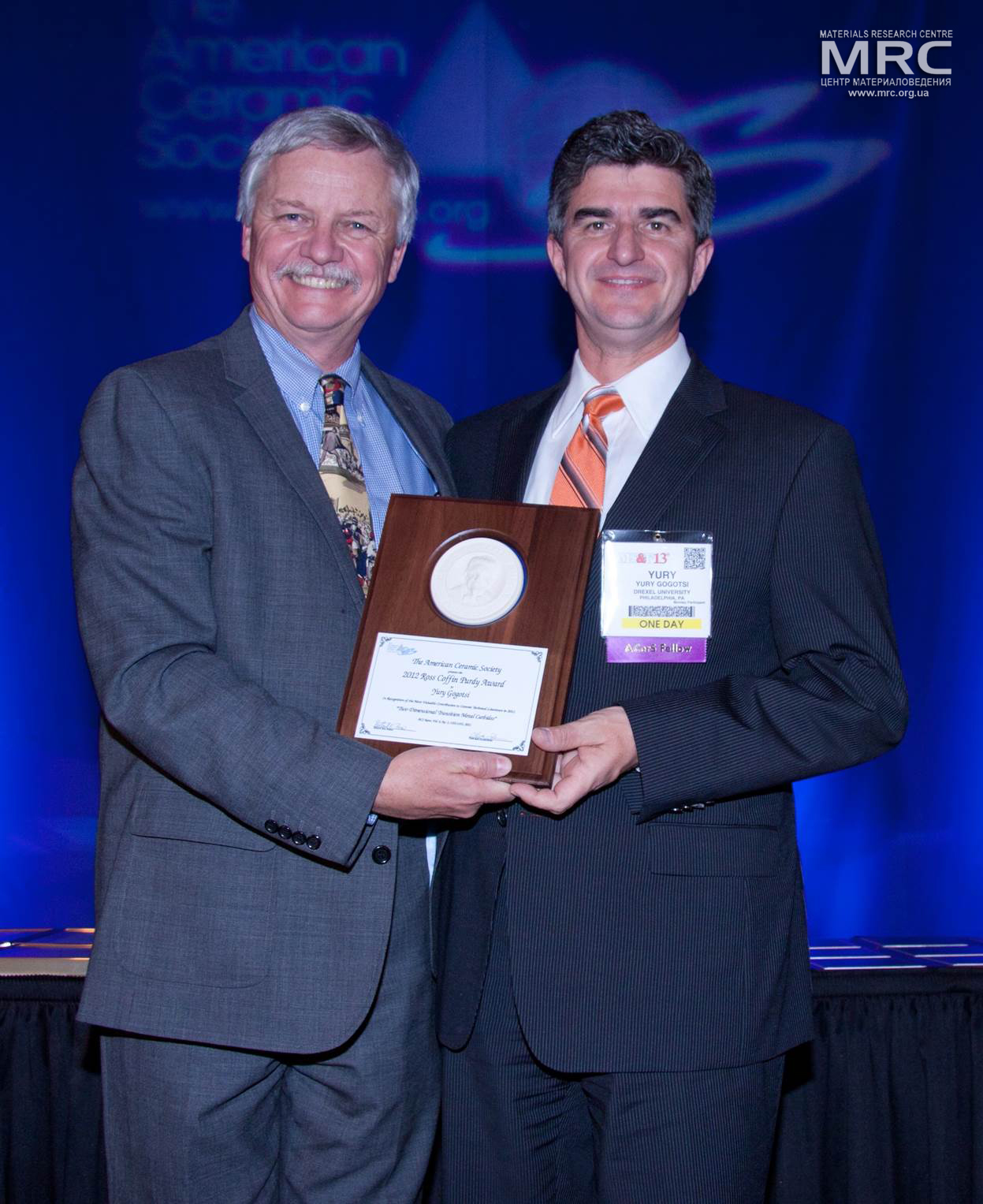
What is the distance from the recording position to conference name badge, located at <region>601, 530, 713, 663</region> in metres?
1.72

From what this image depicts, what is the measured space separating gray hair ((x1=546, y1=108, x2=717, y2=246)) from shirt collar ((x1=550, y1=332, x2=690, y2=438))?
221 millimetres

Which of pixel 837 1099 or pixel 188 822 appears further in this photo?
pixel 837 1099

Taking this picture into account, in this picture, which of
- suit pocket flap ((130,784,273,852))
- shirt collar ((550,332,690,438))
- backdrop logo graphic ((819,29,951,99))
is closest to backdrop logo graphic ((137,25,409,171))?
backdrop logo graphic ((819,29,951,99))

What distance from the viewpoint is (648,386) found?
6.29 ft

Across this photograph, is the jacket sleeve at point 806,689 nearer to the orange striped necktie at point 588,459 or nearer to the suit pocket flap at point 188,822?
the orange striped necktie at point 588,459

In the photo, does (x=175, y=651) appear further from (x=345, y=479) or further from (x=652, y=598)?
(x=652, y=598)

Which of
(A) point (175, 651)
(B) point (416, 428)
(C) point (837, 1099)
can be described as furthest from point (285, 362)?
(C) point (837, 1099)

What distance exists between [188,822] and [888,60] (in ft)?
9.36

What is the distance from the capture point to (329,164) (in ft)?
6.22

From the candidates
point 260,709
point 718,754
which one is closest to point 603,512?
point 718,754

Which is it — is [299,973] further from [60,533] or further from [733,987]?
[60,533]

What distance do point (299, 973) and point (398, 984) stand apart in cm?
19

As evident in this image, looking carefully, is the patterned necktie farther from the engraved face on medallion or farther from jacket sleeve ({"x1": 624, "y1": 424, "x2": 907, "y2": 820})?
jacket sleeve ({"x1": 624, "y1": 424, "x2": 907, "y2": 820})

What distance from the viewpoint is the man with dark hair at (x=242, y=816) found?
1.57 metres
